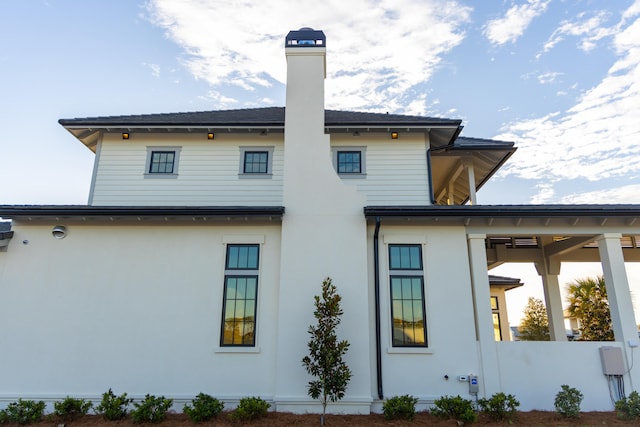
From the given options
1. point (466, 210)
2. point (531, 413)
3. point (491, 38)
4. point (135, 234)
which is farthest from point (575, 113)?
point (135, 234)

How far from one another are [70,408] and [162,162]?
23.1ft

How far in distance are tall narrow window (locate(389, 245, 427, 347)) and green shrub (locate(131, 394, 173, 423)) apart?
4823mm

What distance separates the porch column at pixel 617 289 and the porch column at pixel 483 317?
9.53 ft

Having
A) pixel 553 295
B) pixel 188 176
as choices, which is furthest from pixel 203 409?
pixel 553 295

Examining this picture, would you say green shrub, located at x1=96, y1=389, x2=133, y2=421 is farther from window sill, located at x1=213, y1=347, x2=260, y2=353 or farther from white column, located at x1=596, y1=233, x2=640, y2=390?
white column, located at x1=596, y1=233, x2=640, y2=390

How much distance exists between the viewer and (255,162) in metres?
11.5

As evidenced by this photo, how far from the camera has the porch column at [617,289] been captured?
801 centimetres

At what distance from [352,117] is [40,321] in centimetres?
1047

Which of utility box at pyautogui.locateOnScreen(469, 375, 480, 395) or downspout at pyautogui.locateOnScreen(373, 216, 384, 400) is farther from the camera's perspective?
downspout at pyautogui.locateOnScreen(373, 216, 384, 400)

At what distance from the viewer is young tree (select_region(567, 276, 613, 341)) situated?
16.8 metres

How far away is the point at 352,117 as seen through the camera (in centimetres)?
1264

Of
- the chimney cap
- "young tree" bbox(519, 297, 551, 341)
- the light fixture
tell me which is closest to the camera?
the light fixture

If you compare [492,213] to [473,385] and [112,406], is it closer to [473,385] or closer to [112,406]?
[473,385]

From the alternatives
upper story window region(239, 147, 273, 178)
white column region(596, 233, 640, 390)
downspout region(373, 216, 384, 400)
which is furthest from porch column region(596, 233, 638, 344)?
upper story window region(239, 147, 273, 178)
